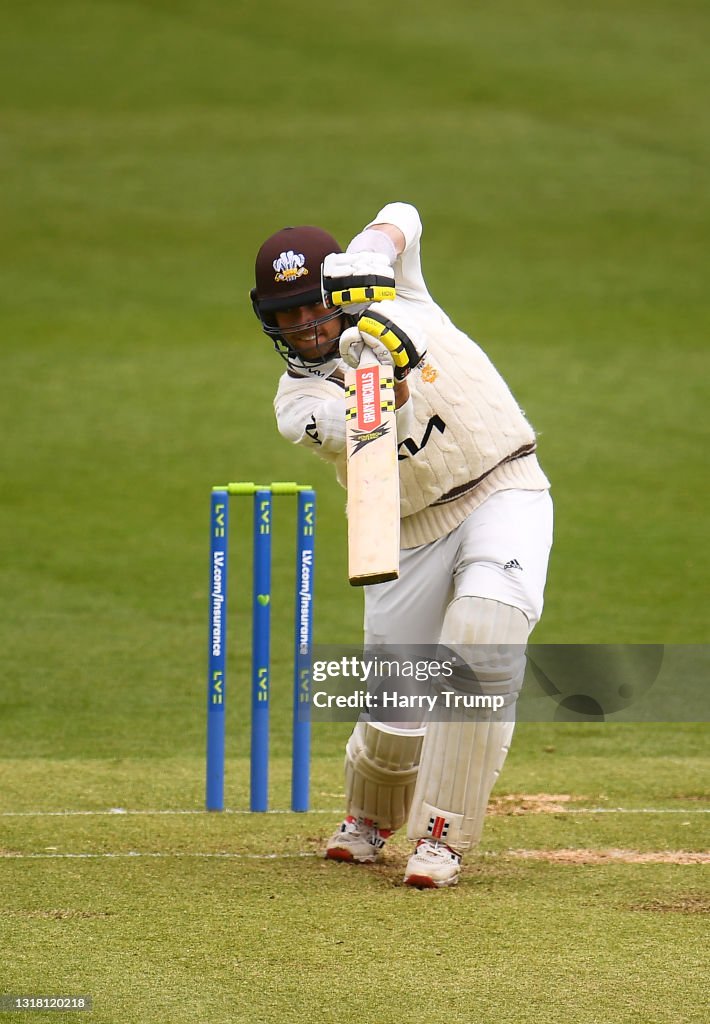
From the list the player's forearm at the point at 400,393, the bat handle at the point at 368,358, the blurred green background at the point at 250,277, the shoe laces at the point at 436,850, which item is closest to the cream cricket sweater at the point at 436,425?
the player's forearm at the point at 400,393

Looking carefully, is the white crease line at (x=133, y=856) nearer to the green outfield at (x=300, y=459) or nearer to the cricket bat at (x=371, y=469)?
the green outfield at (x=300, y=459)

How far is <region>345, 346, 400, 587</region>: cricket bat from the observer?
4059mm

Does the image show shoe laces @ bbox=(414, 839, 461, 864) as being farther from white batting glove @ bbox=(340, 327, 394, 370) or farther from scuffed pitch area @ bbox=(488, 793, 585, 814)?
white batting glove @ bbox=(340, 327, 394, 370)

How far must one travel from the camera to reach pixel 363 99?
81.7 ft

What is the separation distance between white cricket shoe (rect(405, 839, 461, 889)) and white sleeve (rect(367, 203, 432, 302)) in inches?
59.6

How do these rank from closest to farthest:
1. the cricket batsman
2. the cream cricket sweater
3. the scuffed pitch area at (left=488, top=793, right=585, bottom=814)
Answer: the cricket batsman
the cream cricket sweater
the scuffed pitch area at (left=488, top=793, right=585, bottom=814)

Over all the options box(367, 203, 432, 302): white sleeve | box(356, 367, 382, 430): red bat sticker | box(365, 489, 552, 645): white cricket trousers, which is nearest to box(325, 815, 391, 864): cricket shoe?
box(365, 489, 552, 645): white cricket trousers

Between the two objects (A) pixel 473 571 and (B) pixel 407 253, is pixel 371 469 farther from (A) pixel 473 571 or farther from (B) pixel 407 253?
(B) pixel 407 253

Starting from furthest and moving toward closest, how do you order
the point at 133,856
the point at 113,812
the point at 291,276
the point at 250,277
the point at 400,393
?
the point at 250,277 < the point at 113,812 < the point at 133,856 < the point at 291,276 < the point at 400,393

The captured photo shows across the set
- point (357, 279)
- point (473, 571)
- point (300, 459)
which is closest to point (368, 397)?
point (357, 279)

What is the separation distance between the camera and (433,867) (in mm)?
4363

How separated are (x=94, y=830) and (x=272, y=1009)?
1860mm

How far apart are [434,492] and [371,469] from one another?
0.42m

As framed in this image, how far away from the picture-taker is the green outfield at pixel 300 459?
3828 millimetres
